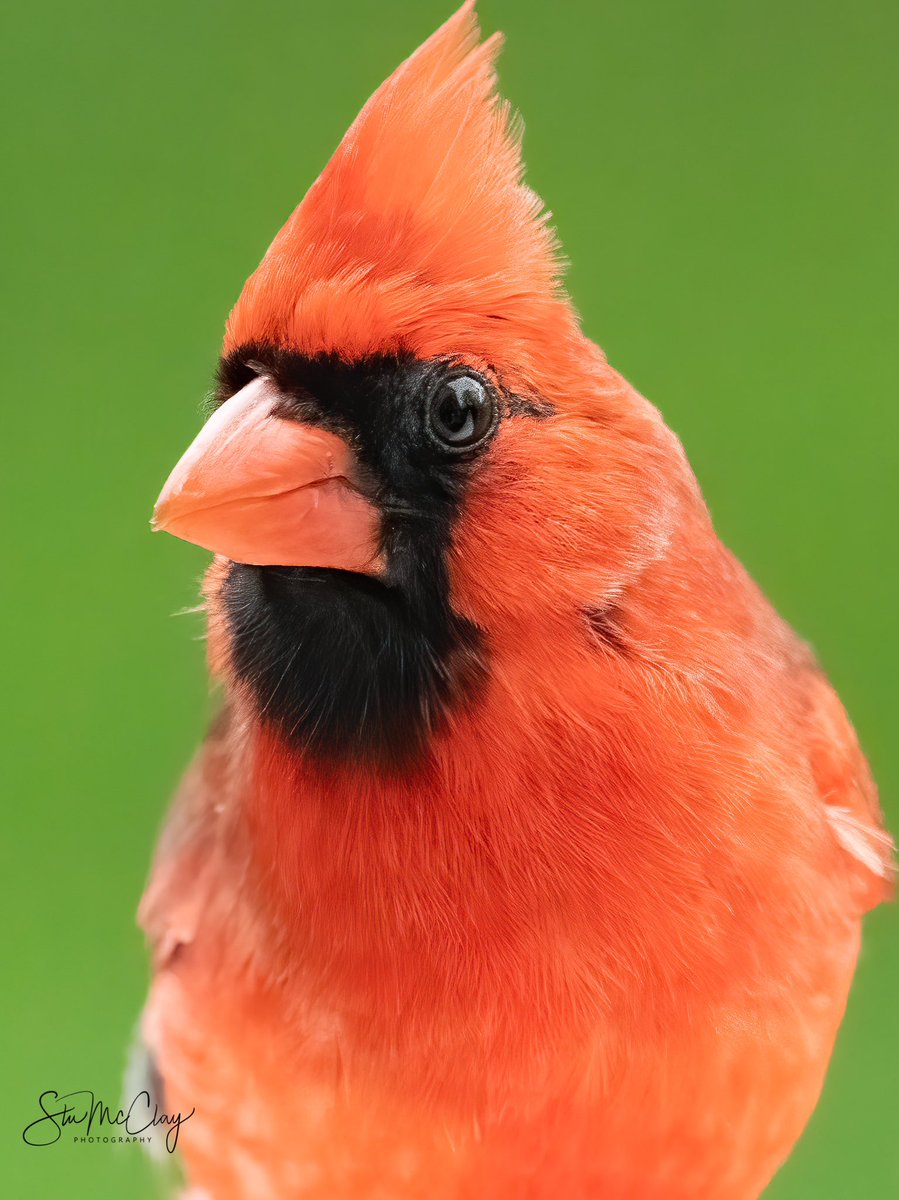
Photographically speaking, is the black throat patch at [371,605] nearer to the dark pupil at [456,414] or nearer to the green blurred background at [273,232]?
the dark pupil at [456,414]

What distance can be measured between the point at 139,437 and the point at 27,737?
0.51m

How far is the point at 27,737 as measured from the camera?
6.17 ft

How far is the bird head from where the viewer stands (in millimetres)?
986

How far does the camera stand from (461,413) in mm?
984

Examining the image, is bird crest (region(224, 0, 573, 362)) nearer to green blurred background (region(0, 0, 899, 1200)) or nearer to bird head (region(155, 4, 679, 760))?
bird head (region(155, 4, 679, 760))

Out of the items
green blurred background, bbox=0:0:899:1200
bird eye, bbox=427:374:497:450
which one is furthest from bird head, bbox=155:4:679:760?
green blurred background, bbox=0:0:899:1200

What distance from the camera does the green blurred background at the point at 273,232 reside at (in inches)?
65.3

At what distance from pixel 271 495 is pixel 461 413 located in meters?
0.17

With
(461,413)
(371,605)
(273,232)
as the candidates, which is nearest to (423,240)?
(461,413)

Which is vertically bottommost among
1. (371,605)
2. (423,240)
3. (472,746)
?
(472,746)

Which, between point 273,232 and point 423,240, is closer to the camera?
point 423,240

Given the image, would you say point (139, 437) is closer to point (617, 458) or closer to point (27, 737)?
point (27, 737)

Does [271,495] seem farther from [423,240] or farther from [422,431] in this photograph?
[423,240]

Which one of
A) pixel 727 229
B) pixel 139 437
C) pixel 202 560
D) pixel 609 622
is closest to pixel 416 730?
pixel 609 622
